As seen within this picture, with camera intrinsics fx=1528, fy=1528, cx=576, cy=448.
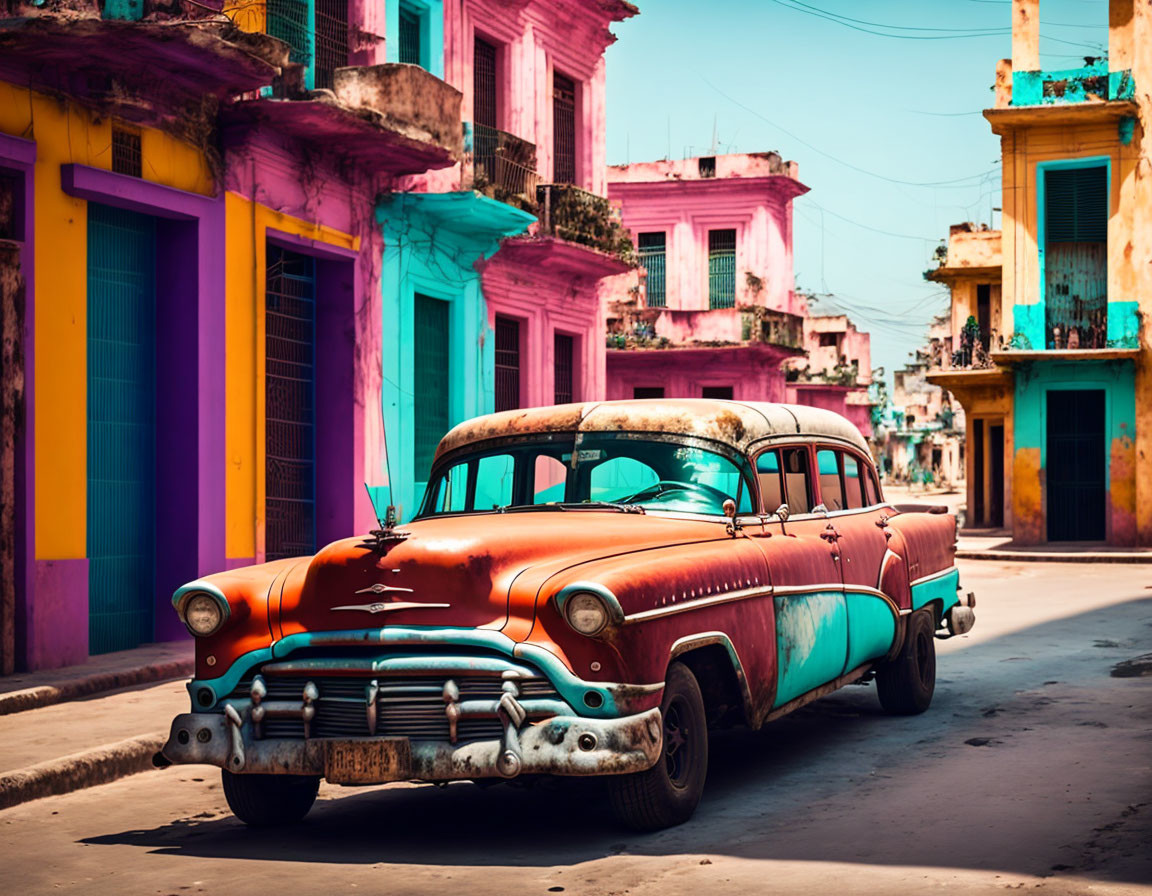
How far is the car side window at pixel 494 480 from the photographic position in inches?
282

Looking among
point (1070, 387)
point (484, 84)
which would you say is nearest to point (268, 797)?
point (484, 84)

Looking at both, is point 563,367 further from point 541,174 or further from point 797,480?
point 797,480

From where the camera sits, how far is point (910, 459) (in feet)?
262

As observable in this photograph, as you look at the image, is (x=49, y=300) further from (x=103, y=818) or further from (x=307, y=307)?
(x=103, y=818)

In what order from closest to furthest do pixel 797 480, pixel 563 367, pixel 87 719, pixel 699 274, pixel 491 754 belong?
pixel 491 754
pixel 797 480
pixel 87 719
pixel 563 367
pixel 699 274

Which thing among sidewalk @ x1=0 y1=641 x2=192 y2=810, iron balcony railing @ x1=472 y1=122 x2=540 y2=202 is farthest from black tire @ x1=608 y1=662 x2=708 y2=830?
iron balcony railing @ x1=472 y1=122 x2=540 y2=202

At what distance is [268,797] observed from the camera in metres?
6.11

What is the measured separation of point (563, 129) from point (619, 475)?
16020mm

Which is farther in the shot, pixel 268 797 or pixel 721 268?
pixel 721 268

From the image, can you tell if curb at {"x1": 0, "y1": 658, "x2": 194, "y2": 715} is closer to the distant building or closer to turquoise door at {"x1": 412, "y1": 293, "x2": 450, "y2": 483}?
turquoise door at {"x1": 412, "y1": 293, "x2": 450, "y2": 483}

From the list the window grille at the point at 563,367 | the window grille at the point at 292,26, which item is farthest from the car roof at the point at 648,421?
the window grille at the point at 563,367

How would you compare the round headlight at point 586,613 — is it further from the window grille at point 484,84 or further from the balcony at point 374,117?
the window grille at point 484,84

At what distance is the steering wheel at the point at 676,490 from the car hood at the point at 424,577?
2.37ft

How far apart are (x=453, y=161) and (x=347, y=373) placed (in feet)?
8.53
